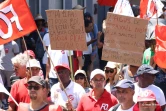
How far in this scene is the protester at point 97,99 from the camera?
9.62m

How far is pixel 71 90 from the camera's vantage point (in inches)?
400

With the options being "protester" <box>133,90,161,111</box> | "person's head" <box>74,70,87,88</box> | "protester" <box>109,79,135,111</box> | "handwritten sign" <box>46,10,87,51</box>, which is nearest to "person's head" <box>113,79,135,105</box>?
"protester" <box>109,79,135,111</box>

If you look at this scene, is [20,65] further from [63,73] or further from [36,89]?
[36,89]

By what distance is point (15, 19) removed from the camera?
10.1 metres

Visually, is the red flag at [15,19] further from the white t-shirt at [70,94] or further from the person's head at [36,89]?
Answer: the person's head at [36,89]

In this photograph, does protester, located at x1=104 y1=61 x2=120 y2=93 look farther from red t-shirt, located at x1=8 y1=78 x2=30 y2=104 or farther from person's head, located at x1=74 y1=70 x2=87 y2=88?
red t-shirt, located at x1=8 y1=78 x2=30 y2=104

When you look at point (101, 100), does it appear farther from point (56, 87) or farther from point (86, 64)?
point (86, 64)

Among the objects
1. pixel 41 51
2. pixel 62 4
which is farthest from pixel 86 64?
pixel 62 4

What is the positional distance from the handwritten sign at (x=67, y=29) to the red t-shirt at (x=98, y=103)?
1007 millimetres

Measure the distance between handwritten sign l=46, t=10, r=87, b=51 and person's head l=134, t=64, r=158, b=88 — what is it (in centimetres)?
103

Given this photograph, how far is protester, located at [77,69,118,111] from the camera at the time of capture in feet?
31.6

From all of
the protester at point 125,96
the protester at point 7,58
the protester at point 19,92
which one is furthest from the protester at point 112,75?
the protester at point 7,58

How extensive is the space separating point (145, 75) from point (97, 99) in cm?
71

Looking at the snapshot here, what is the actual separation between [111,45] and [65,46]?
72 centimetres
